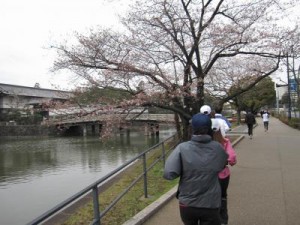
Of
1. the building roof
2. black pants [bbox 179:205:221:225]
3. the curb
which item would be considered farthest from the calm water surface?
the building roof

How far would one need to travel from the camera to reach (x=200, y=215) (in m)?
3.24

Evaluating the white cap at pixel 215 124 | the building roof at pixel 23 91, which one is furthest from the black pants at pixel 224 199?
the building roof at pixel 23 91

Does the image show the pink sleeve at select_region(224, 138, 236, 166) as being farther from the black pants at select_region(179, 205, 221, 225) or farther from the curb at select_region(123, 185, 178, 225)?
the curb at select_region(123, 185, 178, 225)

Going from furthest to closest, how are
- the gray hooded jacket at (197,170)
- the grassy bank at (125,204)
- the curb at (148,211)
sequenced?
1. the grassy bank at (125,204)
2. the curb at (148,211)
3. the gray hooded jacket at (197,170)

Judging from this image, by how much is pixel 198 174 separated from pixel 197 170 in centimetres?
3

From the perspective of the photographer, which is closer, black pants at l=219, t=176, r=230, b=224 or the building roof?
black pants at l=219, t=176, r=230, b=224

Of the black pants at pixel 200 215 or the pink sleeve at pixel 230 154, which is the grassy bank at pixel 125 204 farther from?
the black pants at pixel 200 215

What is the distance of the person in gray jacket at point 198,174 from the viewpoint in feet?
10.5

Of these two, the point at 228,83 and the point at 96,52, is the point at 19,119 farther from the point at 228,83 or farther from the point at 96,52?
the point at 96,52

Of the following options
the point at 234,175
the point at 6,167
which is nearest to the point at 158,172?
the point at 234,175

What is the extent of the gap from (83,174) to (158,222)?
40.1 ft

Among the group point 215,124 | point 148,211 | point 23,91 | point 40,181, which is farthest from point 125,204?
point 23,91

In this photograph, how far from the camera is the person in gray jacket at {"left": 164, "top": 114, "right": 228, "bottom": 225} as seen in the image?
3203mm

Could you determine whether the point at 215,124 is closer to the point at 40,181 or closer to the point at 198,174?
the point at 198,174
